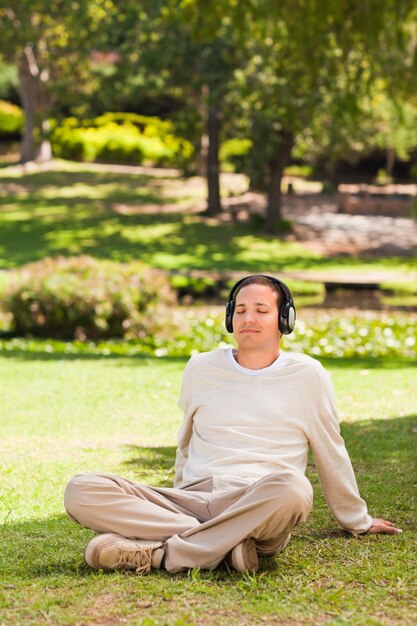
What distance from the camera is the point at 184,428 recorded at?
502 centimetres

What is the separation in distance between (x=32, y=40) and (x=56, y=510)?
2899 cm

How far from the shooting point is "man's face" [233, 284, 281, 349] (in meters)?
4.83

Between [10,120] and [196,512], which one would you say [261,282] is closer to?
[196,512]

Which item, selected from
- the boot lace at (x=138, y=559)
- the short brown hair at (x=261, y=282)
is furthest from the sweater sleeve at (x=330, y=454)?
the boot lace at (x=138, y=559)

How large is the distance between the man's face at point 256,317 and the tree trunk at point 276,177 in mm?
26511

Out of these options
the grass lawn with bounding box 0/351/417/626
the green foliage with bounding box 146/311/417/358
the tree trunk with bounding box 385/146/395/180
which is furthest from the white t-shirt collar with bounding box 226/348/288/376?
the tree trunk with bounding box 385/146/395/180

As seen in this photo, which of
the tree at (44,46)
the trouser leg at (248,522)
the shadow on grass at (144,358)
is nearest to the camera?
the trouser leg at (248,522)

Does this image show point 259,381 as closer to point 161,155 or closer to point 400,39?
point 400,39

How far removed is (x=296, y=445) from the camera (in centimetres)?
479

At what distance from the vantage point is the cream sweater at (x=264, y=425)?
4746 millimetres

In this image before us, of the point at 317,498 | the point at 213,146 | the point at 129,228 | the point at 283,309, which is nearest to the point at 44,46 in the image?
the point at 213,146

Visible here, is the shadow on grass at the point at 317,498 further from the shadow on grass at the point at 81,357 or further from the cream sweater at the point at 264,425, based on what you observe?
the shadow on grass at the point at 81,357

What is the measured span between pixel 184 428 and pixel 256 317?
64 centimetres

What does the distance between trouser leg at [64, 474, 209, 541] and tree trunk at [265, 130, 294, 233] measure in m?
27.0
